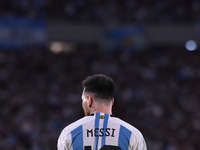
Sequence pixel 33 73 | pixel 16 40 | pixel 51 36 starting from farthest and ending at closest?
pixel 51 36 < pixel 16 40 < pixel 33 73

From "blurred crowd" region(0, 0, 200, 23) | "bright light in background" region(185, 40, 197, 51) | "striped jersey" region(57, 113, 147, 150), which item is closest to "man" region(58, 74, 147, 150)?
"striped jersey" region(57, 113, 147, 150)

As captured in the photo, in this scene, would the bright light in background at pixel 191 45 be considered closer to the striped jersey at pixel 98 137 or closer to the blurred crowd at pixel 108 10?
the blurred crowd at pixel 108 10

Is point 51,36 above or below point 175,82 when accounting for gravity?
above

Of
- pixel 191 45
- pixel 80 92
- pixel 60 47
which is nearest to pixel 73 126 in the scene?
pixel 80 92

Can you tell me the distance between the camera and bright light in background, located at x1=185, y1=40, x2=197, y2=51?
19087mm

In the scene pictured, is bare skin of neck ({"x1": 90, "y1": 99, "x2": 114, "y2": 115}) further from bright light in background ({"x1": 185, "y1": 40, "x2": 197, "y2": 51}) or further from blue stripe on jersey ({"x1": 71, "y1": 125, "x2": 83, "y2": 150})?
bright light in background ({"x1": 185, "y1": 40, "x2": 197, "y2": 51})

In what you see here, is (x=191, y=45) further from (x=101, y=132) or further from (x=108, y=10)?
(x=101, y=132)

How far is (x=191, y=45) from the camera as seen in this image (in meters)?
19.3

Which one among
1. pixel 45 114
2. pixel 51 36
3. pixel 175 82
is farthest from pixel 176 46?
pixel 45 114

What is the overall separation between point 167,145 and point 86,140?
10145 mm

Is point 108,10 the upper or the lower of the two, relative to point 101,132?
upper

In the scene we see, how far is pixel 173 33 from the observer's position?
1883cm

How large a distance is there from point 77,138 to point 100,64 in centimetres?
1406

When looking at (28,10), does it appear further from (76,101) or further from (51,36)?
(76,101)
